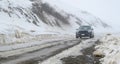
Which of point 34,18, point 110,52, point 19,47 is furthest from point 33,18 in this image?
point 110,52

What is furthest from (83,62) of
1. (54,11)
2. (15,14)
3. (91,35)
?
(54,11)

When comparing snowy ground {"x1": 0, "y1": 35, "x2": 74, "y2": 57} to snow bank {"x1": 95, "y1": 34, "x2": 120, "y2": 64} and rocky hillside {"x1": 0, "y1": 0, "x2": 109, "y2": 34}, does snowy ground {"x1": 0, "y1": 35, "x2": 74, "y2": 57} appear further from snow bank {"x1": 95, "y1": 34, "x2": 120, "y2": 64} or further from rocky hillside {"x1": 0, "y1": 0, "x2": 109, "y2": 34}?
rocky hillside {"x1": 0, "y1": 0, "x2": 109, "y2": 34}

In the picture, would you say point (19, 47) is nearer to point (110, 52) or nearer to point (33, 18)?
point (110, 52)

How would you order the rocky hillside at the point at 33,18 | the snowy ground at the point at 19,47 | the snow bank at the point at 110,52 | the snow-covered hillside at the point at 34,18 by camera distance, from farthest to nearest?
the rocky hillside at the point at 33,18 → the snow-covered hillside at the point at 34,18 → the snowy ground at the point at 19,47 → the snow bank at the point at 110,52

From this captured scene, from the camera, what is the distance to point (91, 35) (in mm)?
38094

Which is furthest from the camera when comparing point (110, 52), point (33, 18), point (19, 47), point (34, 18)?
point (34, 18)

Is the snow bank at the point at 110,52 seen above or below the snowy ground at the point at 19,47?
above

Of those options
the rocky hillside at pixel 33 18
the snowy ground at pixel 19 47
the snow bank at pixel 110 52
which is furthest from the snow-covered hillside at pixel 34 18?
the snow bank at pixel 110 52

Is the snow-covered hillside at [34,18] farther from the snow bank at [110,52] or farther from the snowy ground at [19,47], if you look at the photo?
the snow bank at [110,52]

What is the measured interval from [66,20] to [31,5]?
17.0 meters

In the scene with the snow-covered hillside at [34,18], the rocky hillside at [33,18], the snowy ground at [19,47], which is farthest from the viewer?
the rocky hillside at [33,18]

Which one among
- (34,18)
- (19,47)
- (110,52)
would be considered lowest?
(19,47)

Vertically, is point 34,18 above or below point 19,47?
above

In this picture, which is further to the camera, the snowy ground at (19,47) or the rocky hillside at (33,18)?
the rocky hillside at (33,18)
